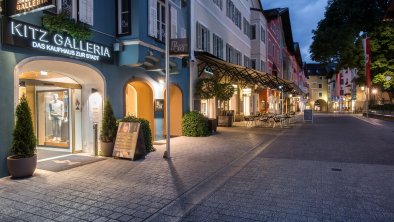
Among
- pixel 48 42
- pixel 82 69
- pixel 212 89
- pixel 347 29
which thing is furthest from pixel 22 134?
pixel 347 29

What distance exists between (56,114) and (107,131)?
2.40m

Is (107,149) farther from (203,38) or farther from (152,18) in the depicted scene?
(203,38)

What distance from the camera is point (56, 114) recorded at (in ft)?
35.6

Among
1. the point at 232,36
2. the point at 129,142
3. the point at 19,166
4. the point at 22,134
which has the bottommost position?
the point at 19,166

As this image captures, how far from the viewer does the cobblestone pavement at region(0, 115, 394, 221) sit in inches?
192

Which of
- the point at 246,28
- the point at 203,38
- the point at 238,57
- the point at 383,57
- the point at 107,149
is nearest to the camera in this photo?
the point at 107,149

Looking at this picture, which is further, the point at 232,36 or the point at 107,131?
the point at 232,36

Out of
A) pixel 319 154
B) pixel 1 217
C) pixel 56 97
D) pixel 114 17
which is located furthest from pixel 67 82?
pixel 319 154

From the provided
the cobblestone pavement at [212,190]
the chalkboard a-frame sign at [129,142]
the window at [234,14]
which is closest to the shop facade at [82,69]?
the chalkboard a-frame sign at [129,142]

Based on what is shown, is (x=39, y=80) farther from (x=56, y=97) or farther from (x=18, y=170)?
Result: (x=18, y=170)

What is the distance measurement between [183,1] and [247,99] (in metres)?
14.9

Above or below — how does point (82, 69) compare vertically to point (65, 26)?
below

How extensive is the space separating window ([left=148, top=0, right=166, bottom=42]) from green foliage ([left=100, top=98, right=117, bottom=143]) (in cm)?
312

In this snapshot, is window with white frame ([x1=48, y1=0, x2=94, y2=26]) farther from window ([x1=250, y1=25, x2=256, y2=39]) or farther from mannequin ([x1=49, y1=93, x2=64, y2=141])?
window ([x1=250, y1=25, x2=256, y2=39])
